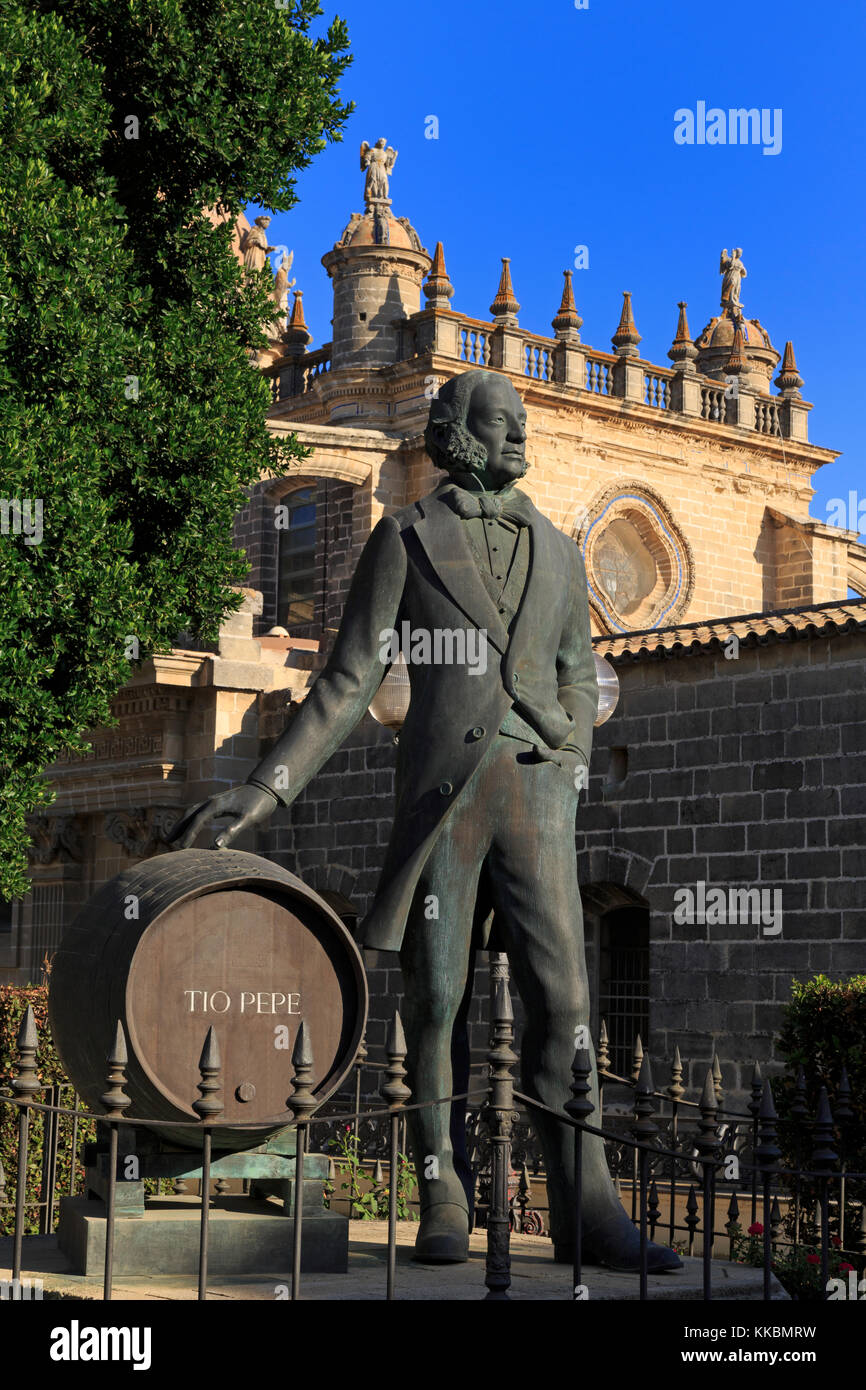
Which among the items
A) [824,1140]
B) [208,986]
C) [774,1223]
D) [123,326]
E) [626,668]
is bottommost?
[774,1223]

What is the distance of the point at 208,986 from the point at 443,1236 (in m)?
1.00

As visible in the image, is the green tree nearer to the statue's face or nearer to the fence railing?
the statue's face

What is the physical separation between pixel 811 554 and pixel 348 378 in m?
9.55

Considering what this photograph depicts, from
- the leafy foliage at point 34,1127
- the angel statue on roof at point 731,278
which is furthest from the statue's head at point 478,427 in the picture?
the angel statue on roof at point 731,278

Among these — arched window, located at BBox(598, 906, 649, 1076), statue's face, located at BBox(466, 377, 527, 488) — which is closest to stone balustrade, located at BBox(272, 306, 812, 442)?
arched window, located at BBox(598, 906, 649, 1076)

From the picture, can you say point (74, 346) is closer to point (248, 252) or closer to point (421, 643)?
point (421, 643)

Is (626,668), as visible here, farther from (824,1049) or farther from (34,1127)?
(34,1127)

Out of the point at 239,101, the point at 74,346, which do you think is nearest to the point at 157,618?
the point at 74,346

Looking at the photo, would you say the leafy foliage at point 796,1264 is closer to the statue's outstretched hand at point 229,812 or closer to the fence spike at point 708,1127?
the fence spike at point 708,1127

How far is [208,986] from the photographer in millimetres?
5164

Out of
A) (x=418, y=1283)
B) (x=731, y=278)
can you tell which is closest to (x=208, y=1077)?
(x=418, y=1283)

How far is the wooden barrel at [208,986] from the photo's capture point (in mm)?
5043

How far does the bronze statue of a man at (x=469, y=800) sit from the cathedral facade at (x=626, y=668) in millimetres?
7806
